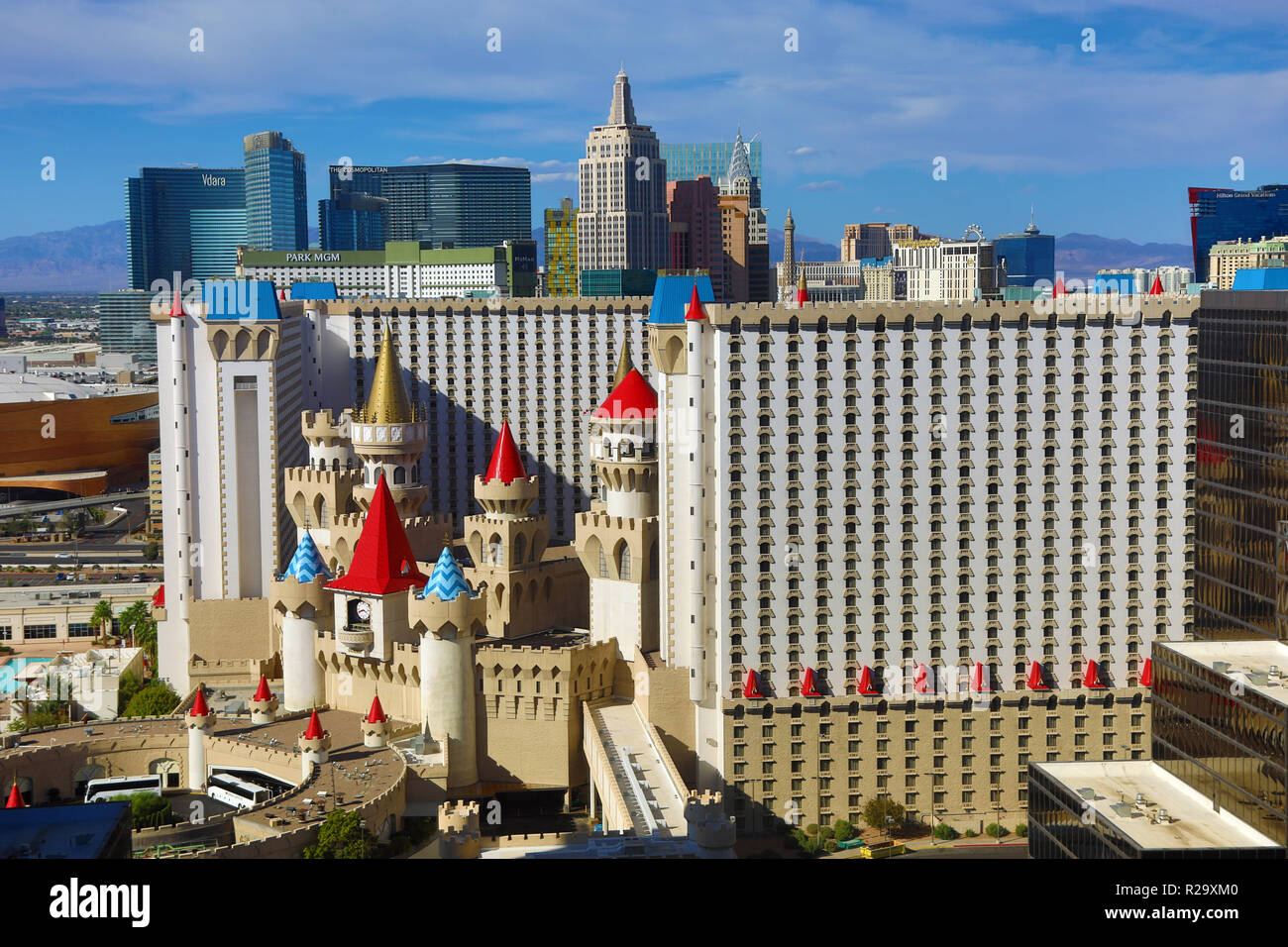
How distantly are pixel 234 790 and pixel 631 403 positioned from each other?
3389 centimetres

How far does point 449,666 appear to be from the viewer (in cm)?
9006

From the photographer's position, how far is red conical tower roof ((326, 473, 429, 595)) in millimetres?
95688

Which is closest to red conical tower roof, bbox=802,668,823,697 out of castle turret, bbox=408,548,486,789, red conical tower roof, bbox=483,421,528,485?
castle turret, bbox=408,548,486,789

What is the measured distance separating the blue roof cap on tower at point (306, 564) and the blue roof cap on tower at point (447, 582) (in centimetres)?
1186

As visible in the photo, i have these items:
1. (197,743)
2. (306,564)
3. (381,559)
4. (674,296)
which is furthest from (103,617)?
(674,296)

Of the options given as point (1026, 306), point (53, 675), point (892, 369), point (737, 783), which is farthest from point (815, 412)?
point (53, 675)

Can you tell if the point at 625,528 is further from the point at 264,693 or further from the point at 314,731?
the point at 264,693

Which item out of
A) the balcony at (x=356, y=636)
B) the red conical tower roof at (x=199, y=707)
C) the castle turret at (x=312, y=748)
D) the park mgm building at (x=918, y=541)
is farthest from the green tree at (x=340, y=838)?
the park mgm building at (x=918, y=541)

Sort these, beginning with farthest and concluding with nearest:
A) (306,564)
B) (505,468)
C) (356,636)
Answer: (505,468)
(306,564)
(356,636)

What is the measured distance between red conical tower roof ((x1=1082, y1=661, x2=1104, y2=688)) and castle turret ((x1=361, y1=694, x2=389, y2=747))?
41812mm
